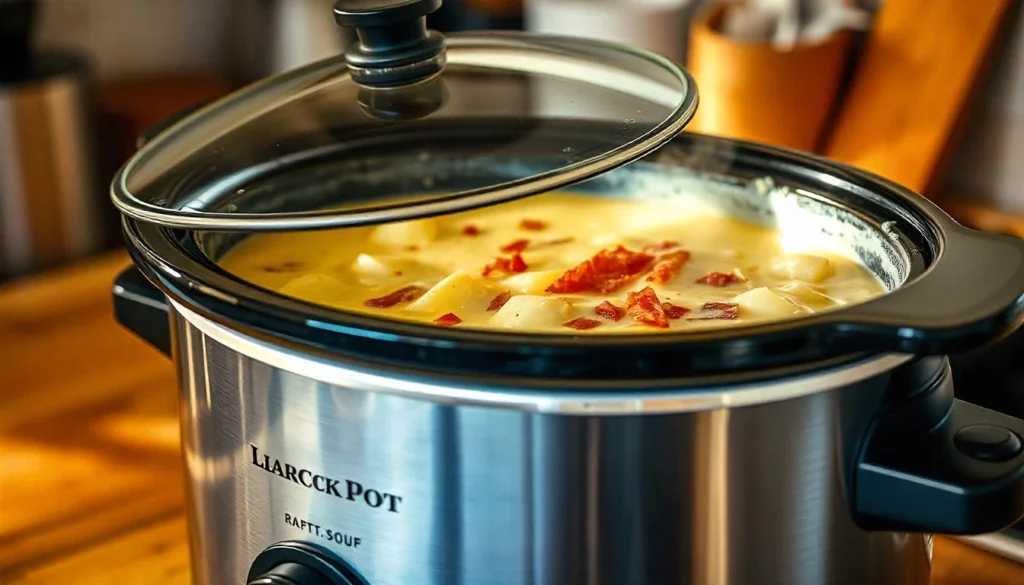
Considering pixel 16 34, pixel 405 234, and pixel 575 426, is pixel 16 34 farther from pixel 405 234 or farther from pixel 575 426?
pixel 575 426

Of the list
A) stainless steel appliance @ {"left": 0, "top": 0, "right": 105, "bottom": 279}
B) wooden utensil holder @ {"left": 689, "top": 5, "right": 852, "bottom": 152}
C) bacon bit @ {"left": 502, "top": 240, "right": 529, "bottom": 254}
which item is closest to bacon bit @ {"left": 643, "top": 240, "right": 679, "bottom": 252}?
bacon bit @ {"left": 502, "top": 240, "right": 529, "bottom": 254}

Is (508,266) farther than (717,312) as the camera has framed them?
Yes

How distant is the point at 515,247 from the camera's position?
1.09 metres

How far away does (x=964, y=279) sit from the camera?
72 centimetres

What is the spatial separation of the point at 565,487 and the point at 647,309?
20cm

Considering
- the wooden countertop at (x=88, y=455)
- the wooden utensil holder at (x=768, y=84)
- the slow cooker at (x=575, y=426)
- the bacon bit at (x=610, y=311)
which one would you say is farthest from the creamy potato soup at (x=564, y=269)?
the wooden utensil holder at (x=768, y=84)

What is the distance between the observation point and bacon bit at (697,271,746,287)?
99 cm

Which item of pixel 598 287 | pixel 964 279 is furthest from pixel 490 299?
pixel 964 279

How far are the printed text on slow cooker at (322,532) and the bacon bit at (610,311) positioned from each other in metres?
0.23

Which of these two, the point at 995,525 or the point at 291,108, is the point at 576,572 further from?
the point at 291,108

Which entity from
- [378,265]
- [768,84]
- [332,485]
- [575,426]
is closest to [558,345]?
[575,426]

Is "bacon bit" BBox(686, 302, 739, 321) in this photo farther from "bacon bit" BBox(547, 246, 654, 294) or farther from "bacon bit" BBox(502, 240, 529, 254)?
"bacon bit" BBox(502, 240, 529, 254)

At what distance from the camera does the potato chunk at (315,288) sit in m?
0.96

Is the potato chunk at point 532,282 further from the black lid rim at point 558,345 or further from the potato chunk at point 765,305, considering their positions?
Result: the black lid rim at point 558,345
